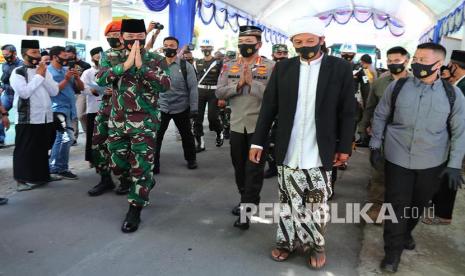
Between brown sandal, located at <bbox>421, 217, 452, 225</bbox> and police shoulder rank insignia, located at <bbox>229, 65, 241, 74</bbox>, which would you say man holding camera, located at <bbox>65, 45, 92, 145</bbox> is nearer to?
police shoulder rank insignia, located at <bbox>229, 65, 241, 74</bbox>

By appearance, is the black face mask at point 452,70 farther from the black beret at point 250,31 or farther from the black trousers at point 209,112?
the black trousers at point 209,112

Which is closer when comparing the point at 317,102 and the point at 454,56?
the point at 317,102

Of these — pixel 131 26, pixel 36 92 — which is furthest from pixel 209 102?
pixel 131 26

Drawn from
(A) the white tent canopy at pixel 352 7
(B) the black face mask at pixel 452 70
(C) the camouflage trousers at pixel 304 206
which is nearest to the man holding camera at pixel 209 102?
(B) the black face mask at pixel 452 70

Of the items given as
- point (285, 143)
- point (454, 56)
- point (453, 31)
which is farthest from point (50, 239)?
point (453, 31)

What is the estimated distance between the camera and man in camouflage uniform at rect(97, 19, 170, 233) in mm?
3572

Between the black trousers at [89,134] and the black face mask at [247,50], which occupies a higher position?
the black face mask at [247,50]

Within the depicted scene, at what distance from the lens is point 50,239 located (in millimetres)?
3461

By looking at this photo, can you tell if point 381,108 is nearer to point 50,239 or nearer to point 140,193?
point 140,193

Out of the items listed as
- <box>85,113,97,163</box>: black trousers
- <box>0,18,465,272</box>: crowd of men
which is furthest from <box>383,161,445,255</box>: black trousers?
<box>85,113,97,163</box>: black trousers

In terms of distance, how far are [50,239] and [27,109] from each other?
1.75 metres

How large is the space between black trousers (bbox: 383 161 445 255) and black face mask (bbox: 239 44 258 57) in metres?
1.56

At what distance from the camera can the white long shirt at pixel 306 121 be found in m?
2.94

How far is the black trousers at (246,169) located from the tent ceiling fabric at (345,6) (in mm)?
10686
